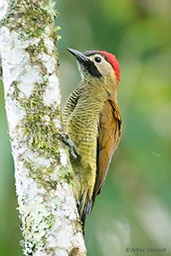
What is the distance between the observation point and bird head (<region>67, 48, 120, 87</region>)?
4.50 m

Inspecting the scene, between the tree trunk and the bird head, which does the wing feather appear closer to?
the bird head

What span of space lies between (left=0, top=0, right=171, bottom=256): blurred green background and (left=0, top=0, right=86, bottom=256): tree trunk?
50.4 inches

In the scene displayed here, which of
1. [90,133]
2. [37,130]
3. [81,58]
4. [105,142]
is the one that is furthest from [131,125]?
[37,130]

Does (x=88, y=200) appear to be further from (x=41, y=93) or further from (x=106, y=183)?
(x=41, y=93)

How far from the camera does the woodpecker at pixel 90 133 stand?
400 centimetres

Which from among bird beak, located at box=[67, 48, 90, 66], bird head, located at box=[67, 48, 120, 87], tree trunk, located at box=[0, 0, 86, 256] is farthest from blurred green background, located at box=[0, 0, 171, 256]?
tree trunk, located at box=[0, 0, 86, 256]

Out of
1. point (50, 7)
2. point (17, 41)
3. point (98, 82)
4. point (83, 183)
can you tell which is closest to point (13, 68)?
point (17, 41)

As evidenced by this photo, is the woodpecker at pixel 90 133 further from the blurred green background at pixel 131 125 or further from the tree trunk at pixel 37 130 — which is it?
the tree trunk at pixel 37 130

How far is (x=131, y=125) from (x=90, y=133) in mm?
692

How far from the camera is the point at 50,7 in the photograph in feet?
9.57

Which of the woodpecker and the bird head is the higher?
the bird head

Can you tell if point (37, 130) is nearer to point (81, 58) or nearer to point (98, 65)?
point (81, 58)

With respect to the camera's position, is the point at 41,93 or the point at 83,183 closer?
the point at 41,93

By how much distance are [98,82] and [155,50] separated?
125 cm
